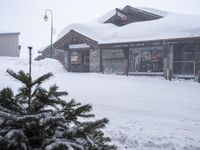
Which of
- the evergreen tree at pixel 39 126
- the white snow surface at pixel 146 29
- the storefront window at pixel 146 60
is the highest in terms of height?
the white snow surface at pixel 146 29

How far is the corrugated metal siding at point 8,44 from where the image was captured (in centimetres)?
3966

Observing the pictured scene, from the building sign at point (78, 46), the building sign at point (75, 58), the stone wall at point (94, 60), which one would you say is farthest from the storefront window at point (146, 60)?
the building sign at point (75, 58)

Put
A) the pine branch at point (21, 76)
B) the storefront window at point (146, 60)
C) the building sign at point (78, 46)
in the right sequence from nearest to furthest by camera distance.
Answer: the pine branch at point (21, 76) → the storefront window at point (146, 60) → the building sign at point (78, 46)

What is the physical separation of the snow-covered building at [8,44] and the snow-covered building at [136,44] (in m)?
15.8

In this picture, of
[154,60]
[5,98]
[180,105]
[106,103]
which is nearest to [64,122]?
[5,98]

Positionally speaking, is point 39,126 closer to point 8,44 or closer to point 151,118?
point 151,118

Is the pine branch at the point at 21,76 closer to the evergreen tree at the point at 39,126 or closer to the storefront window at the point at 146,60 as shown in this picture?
the evergreen tree at the point at 39,126

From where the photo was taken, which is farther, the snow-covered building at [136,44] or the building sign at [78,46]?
the building sign at [78,46]

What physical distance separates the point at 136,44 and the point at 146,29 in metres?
1.96

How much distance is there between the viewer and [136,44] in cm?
2064

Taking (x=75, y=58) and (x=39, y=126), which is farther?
(x=75, y=58)

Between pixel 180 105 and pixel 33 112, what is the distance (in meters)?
8.08

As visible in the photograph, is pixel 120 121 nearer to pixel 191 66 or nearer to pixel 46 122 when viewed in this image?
pixel 46 122

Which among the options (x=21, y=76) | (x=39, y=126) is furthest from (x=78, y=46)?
(x=39, y=126)
